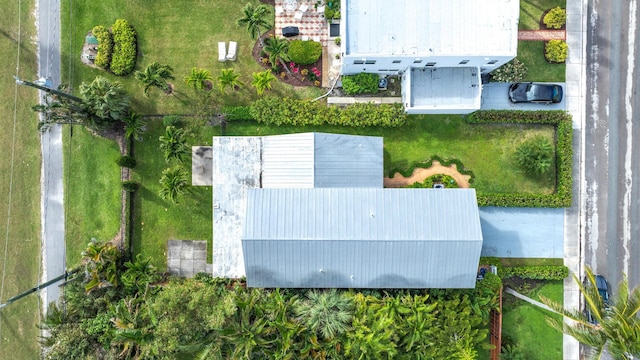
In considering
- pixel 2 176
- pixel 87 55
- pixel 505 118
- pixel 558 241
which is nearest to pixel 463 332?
pixel 558 241

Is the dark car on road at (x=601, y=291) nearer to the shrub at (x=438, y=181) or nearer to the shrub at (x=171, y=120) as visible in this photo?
the shrub at (x=438, y=181)

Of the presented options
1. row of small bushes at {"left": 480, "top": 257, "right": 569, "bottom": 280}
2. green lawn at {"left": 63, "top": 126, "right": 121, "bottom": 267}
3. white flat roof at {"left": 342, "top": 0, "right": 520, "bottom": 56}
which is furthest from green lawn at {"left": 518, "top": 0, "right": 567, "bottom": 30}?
green lawn at {"left": 63, "top": 126, "right": 121, "bottom": 267}

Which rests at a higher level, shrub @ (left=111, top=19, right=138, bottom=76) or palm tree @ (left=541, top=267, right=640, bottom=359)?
shrub @ (left=111, top=19, right=138, bottom=76)

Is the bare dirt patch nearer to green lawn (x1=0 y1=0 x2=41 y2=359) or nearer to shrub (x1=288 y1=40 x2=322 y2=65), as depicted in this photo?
shrub (x1=288 y1=40 x2=322 y2=65)

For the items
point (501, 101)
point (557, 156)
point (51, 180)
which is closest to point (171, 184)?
point (51, 180)

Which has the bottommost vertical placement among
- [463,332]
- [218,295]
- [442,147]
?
[463,332]

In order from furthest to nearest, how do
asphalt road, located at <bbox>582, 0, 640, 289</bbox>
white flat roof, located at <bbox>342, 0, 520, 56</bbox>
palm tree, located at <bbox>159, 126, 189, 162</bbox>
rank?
asphalt road, located at <bbox>582, 0, 640, 289</bbox>
palm tree, located at <bbox>159, 126, 189, 162</bbox>
white flat roof, located at <bbox>342, 0, 520, 56</bbox>

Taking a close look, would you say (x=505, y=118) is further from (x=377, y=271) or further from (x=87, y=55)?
(x=87, y=55)
